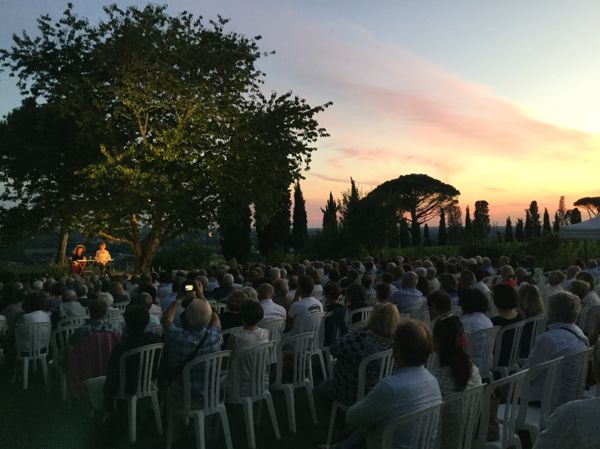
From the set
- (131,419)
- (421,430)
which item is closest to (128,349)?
(131,419)

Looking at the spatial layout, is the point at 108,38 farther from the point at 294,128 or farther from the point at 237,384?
the point at 237,384

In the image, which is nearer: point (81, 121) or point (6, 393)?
point (6, 393)

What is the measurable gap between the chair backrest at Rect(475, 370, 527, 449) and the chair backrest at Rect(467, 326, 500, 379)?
3.79ft

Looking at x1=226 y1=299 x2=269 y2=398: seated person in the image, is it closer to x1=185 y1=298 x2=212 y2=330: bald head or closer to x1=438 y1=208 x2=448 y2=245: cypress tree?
x1=185 y1=298 x2=212 y2=330: bald head

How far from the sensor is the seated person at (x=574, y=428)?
69.5 inches

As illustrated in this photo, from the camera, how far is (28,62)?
61.1ft

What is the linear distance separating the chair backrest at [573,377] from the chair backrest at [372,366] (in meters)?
1.19

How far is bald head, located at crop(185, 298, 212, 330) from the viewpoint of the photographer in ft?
15.1

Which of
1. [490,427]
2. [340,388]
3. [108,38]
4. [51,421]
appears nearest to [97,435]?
[51,421]

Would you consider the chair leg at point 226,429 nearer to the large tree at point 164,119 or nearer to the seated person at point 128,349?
the seated person at point 128,349

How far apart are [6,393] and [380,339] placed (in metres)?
4.95

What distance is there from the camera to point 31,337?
6.86 meters

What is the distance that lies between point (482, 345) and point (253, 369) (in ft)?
6.33

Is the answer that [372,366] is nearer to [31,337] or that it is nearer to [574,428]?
[574,428]
